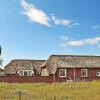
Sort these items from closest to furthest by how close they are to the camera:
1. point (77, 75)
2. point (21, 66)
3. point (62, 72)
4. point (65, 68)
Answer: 1. point (65, 68)
2. point (62, 72)
3. point (77, 75)
4. point (21, 66)

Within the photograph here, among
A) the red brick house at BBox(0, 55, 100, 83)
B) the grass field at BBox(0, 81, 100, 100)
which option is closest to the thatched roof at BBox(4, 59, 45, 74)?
the red brick house at BBox(0, 55, 100, 83)

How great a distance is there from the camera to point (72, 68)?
67.3 meters

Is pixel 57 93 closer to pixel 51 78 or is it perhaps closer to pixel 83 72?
pixel 51 78

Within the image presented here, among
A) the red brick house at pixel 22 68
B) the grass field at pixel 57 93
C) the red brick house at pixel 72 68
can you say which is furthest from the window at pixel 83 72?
the grass field at pixel 57 93

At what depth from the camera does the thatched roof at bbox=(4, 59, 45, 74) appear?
71.9 metres

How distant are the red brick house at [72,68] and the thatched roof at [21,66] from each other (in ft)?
12.4

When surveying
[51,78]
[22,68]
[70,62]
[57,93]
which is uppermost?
[70,62]

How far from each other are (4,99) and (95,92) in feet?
36.3

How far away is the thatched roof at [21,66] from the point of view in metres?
71.9

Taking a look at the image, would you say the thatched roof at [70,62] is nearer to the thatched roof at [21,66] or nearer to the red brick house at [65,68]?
the red brick house at [65,68]

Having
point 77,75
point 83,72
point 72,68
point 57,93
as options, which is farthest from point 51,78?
point 57,93

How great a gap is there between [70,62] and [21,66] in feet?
34.1

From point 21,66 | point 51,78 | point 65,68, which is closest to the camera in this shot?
point 51,78

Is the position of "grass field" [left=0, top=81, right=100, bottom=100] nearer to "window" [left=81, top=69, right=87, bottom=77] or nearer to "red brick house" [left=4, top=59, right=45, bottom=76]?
"window" [left=81, top=69, right=87, bottom=77]
